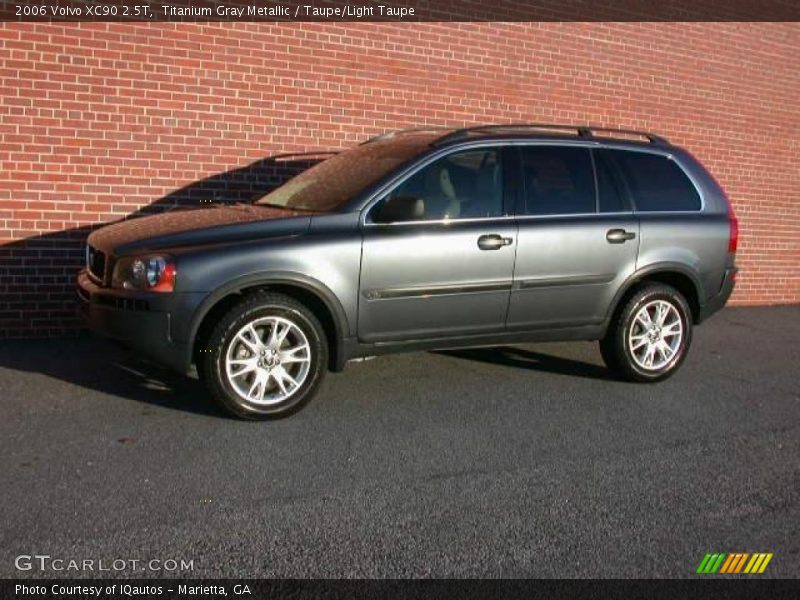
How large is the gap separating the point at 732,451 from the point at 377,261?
7.83 ft

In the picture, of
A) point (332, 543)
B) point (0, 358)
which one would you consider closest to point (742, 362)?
point (332, 543)

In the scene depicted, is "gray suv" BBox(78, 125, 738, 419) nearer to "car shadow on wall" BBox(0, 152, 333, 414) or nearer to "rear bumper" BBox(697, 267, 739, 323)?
"rear bumper" BBox(697, 267, 739, 323)

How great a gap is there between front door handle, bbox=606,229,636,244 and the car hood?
7.11 ft

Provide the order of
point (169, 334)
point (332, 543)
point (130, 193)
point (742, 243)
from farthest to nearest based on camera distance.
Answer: point (742, 243) < point (130, 193) < point (169, 334) < point (332, 543)

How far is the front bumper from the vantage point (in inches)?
181

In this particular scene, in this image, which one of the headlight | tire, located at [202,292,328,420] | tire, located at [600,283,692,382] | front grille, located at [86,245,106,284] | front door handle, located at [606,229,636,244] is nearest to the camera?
the headlight

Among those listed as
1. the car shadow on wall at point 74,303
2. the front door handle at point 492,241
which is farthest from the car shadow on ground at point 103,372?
the front door handle at point 492,241

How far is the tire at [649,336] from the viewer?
19.3ft

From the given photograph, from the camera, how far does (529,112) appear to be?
8.73 metres

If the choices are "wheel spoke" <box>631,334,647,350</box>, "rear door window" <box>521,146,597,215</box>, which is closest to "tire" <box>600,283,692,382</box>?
"wheel spoke" <box>631,334,647,350</box>

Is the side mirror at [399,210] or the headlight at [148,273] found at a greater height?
the side mirror at [399,210]

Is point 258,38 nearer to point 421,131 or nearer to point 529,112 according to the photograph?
point 421,131

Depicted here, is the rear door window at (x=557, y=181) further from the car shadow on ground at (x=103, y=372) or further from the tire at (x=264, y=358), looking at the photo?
the car shadow on ground at (x=103, y=372)
